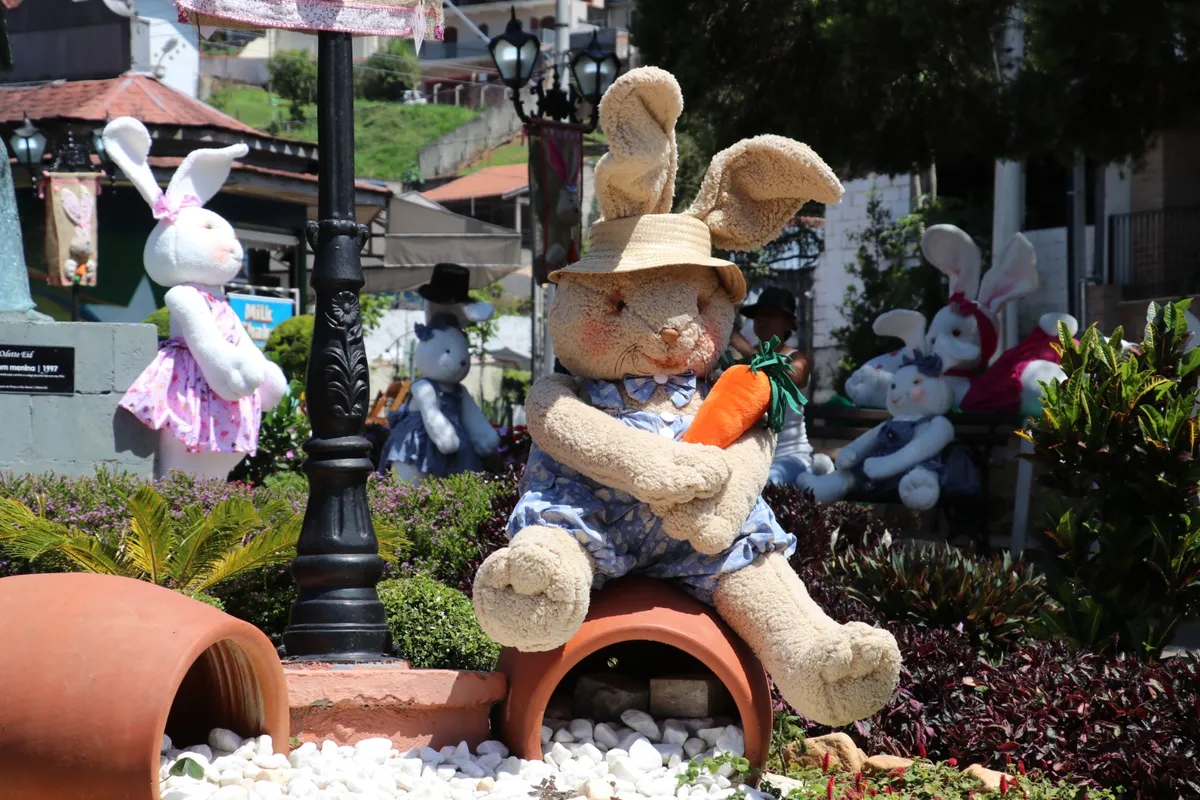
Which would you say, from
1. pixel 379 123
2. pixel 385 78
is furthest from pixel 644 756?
pixel 385 78

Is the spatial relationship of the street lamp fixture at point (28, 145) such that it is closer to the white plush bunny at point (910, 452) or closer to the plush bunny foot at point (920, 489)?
the white plush bunny at point (910, 452)

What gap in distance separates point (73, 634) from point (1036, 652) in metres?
3.31

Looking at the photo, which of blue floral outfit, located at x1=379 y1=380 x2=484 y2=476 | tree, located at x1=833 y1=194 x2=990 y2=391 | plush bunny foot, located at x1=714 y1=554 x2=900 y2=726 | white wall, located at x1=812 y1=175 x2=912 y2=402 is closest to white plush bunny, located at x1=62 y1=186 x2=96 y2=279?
blue floral outfit, located at x1=379 y1=380 x2=484 y2=476

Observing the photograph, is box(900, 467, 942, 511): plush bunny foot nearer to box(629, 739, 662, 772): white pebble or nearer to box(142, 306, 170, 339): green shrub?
box(629, 739, 662, 772): white pebble

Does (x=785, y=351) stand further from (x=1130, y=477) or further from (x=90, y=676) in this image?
(x=90, y=676)

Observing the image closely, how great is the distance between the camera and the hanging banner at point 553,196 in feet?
31.4

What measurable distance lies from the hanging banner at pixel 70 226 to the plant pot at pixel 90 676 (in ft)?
39.1

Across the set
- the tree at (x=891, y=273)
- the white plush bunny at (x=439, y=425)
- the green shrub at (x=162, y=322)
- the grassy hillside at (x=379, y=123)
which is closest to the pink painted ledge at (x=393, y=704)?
the white plush bunny at (x=439, y=425)

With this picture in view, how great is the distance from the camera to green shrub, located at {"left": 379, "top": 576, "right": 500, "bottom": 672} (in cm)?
525

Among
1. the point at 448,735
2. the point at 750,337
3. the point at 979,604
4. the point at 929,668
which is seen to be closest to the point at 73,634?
the point at 448,735

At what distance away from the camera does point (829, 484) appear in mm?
9500

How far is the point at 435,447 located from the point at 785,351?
2770 mm

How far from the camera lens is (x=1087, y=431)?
18.5ft

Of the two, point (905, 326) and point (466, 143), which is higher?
point (466, 143)
